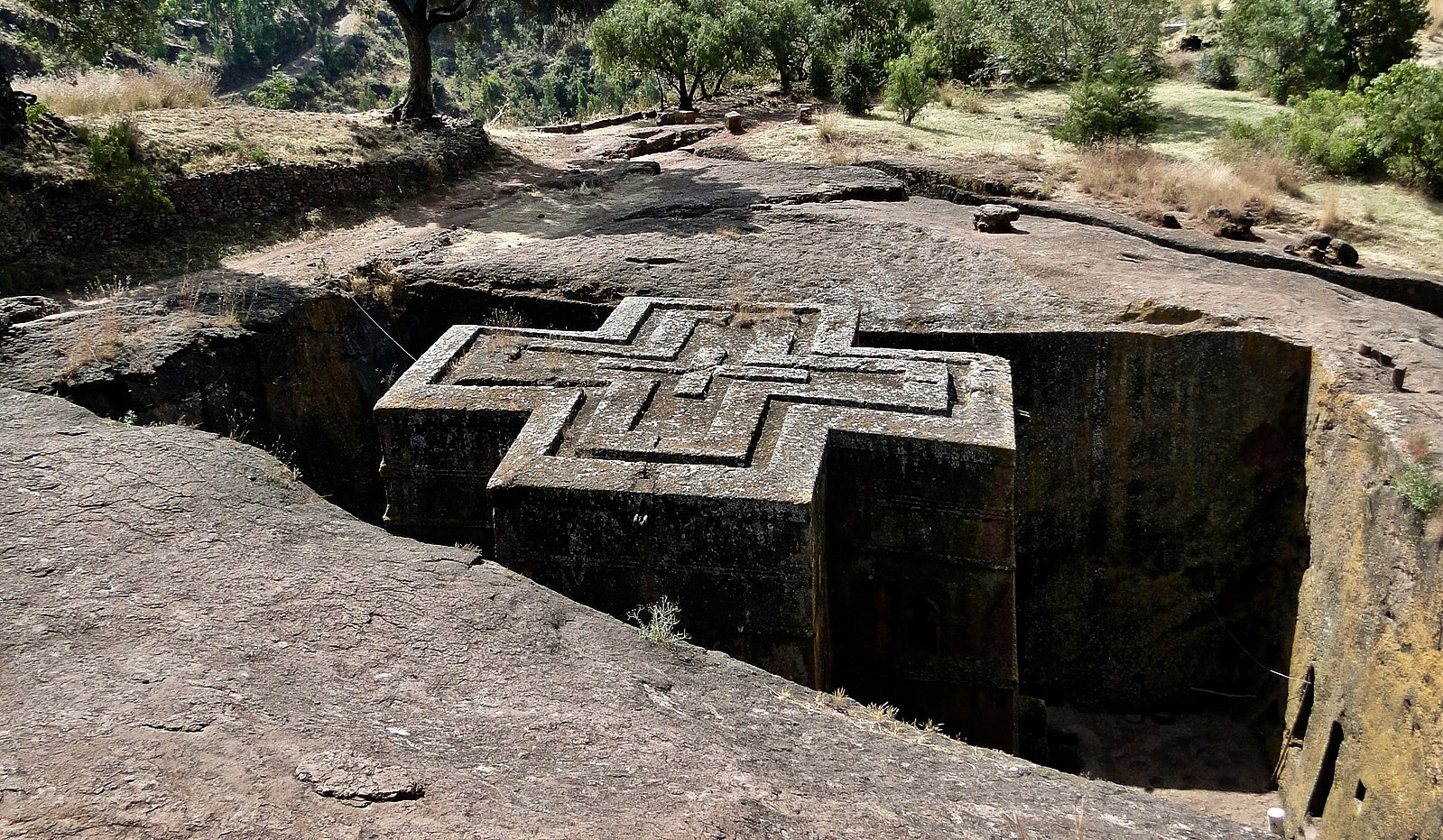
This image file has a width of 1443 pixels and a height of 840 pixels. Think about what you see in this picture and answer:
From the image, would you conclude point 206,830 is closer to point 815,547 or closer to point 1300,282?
point 815,547

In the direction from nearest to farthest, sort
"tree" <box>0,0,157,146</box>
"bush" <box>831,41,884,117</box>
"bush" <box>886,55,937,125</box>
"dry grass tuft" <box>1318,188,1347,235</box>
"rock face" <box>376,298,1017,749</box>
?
1. "rock face" <box>376,298,1017,749</box>
2. "tree" <box>0,0,157,146</box>
3. "dry grass tuft" <box>1318,188,1347,235</box>
4. "bush" <box>886,55,937,125</box>
5. "bush" <box>831,41,884,117</box>

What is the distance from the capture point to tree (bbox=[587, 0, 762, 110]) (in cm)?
1714

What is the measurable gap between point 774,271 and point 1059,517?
301 cm

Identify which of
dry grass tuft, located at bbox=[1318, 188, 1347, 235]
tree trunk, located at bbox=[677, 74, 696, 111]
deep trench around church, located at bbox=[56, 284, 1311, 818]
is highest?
tree trunk, located at bbox=[677, 74, 696, 111]

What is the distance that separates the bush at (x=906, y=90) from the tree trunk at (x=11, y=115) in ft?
37.5

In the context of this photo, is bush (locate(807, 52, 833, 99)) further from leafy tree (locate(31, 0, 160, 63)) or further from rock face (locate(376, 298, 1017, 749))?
rock face (locate(376, 298, 1017, 749))

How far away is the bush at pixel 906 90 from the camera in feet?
51.1

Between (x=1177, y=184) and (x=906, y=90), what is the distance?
5266 mm

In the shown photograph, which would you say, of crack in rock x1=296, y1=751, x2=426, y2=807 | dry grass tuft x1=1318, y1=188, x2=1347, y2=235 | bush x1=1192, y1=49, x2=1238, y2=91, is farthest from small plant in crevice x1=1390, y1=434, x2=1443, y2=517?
bush x1=1192, y1=49, x2=1238, y2=91

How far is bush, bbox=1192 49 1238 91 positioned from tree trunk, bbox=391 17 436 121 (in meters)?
13.9

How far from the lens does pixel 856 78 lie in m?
16.9

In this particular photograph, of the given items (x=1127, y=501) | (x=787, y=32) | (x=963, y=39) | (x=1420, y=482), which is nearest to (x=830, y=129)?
(x=787, y=32)

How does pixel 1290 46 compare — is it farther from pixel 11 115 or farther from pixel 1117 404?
pixel 11 115

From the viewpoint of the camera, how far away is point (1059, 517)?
725cm
